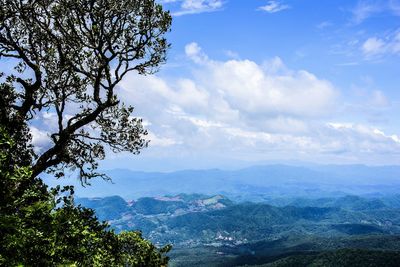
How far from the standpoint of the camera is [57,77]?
900 inches

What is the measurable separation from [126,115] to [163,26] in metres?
6.04

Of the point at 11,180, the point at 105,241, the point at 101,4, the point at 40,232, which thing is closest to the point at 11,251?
the point at 40,232

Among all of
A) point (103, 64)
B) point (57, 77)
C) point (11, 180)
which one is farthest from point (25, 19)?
point (11, 180)

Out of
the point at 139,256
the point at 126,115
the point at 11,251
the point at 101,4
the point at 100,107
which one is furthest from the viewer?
the point at 139,256

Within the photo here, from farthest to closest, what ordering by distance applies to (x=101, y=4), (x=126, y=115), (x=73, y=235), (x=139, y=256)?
(x=139, y=256)
(x=126, y=115)
(x=101, y=4)
(x=73, y=235)

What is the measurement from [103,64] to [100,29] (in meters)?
1.90

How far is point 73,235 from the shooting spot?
18.1 m

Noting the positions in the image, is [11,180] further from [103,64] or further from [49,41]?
[49,41]

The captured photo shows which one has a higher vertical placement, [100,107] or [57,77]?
[57,77]

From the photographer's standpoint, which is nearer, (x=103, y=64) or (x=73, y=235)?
(x=73, y=235)

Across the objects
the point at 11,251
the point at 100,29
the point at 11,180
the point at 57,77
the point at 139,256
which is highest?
the point at 100,29

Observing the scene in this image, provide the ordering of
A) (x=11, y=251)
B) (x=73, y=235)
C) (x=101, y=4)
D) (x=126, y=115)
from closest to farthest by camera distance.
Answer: (x=11, y=251) → (x=73, y=235) → (x=101, y=4) → (x=126, y=115)

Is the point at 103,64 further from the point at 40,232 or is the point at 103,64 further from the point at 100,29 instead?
the point at 40,232

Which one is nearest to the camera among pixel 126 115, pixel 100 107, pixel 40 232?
pixel 40 232
